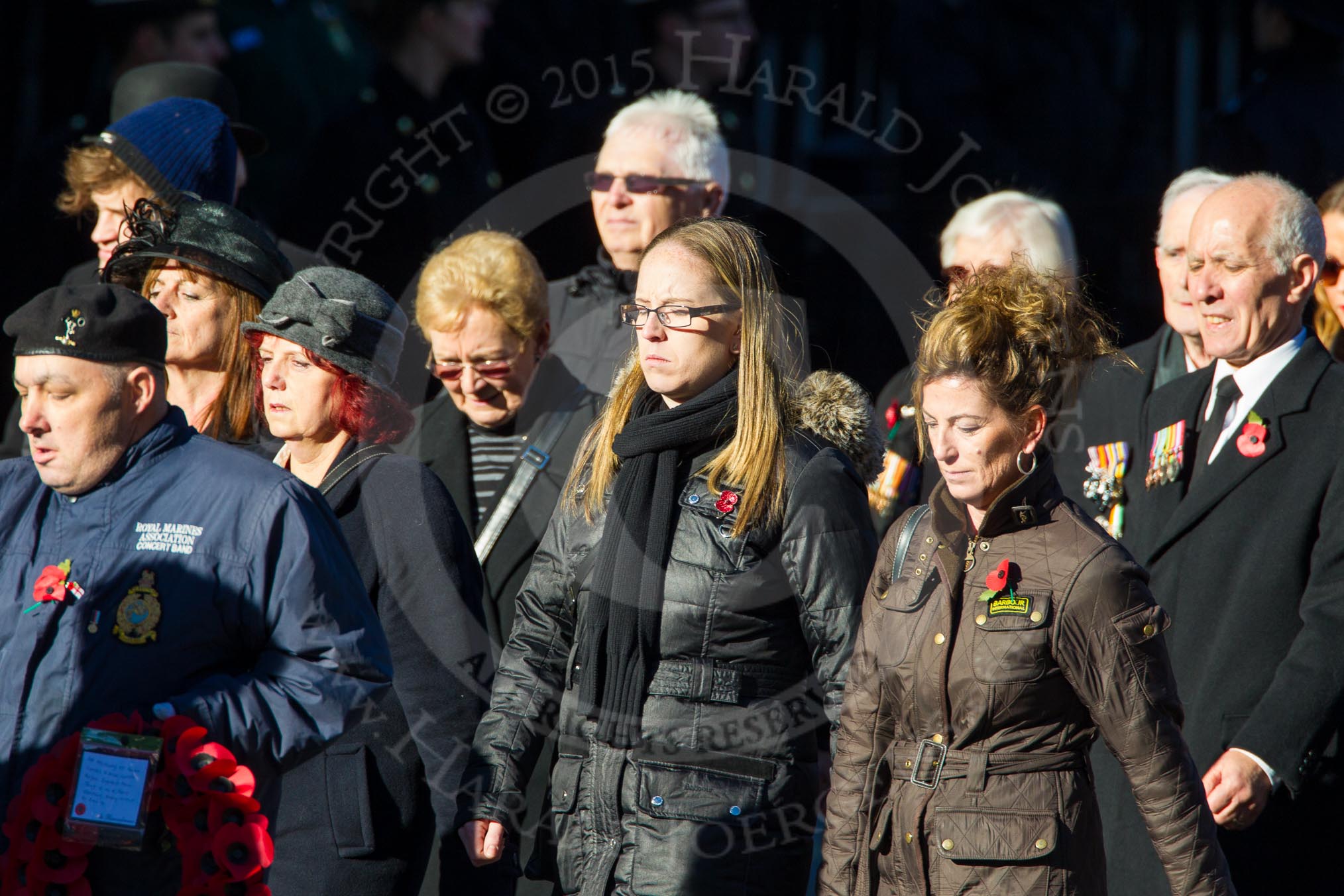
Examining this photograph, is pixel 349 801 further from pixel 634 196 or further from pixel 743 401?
pixel 634 196

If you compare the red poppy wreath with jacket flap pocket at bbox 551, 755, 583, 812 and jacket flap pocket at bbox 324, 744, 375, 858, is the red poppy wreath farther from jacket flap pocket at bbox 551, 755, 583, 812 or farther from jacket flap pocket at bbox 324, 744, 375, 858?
jacket flap pocket at bbox 551, 755, 583, 812

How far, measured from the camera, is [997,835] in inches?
100.0

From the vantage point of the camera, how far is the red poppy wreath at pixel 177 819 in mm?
2316

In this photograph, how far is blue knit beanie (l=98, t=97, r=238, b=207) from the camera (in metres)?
4.27

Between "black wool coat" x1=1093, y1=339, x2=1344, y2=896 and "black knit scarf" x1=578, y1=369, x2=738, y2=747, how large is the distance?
130 centimetres

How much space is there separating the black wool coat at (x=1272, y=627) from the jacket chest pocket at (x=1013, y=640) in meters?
0.92

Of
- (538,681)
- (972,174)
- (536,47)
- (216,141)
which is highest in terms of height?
(536,47)

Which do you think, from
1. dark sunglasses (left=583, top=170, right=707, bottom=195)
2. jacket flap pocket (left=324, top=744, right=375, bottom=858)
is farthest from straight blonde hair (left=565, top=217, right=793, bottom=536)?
dark sunglasses (left=583, top=170, right=707, bottom=195)

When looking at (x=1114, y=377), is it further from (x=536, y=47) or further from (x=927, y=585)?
(x=536, y=47)

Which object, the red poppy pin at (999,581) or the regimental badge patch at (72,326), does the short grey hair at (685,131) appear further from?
the regimental badge patch at (72,326)

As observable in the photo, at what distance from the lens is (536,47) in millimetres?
6000

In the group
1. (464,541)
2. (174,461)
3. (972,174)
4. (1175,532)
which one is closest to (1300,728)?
(1175,532)

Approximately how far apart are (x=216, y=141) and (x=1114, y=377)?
108 inches

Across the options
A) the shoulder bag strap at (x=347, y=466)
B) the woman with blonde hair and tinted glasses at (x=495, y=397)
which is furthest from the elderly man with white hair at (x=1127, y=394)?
the shoulder bag strap at (x=347, y=466)
